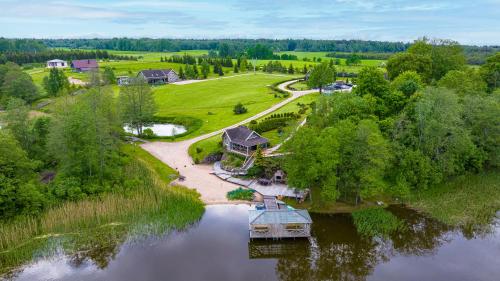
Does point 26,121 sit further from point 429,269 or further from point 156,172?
point 429,269

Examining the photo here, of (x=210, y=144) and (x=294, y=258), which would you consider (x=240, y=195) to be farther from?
(x=210, y=144)

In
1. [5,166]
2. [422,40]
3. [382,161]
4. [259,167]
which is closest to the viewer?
[5,166]

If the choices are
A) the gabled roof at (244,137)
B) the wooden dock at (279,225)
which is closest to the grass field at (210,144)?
the gabled roof at (244,137)

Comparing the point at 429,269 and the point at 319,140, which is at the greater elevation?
the point at 319,140

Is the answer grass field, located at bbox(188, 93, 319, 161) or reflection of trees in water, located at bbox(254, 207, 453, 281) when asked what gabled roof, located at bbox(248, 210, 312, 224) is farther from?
grass field, located at bbox(188, 93, 319, 161)

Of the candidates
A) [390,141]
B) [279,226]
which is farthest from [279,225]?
[390,141]

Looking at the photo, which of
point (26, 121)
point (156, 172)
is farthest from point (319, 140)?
point (26, 121)
